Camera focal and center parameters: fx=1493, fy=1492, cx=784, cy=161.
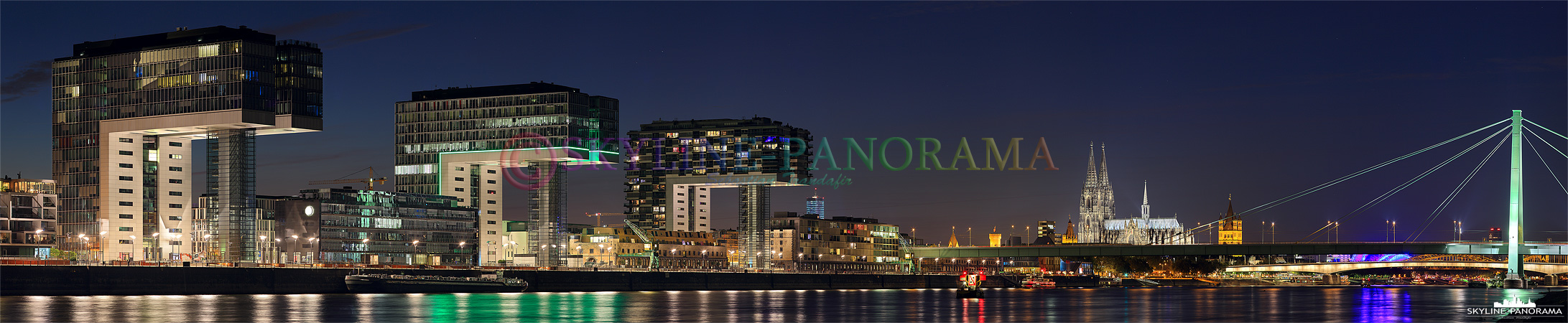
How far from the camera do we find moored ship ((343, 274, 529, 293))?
161750 millimetres

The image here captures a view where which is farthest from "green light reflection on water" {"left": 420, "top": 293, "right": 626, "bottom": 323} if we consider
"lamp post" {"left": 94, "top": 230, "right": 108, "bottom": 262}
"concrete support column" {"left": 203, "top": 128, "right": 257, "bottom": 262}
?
"lamp post" {"left": 94, "top": 230, "right": 108, "bottom": 262}

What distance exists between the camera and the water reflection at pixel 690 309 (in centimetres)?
9131

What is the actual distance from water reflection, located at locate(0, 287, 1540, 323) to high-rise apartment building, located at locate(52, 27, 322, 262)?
46.9 meters

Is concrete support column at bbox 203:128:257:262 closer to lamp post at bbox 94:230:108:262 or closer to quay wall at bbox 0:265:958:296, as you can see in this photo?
lamp post at bbox 94:230:108:262

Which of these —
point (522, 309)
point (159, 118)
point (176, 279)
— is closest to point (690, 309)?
point (522, 309)

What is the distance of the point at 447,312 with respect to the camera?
9931cm

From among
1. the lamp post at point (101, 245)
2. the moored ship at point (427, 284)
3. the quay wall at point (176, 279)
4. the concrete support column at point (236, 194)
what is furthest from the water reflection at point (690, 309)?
the lamp post at point (101, 245)

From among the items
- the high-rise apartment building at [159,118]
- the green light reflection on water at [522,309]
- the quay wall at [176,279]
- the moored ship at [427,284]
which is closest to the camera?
A: the green light reflection on water at [522,309]

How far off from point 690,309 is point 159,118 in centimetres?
10295

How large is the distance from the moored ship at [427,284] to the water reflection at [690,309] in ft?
49.0

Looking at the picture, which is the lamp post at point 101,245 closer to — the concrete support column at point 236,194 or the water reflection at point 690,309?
the concrete support column at point 236,194

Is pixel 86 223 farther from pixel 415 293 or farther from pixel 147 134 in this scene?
pixel 415 293

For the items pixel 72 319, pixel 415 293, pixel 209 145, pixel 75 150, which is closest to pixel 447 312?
pixel 72 319

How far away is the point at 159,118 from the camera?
18475 cm
